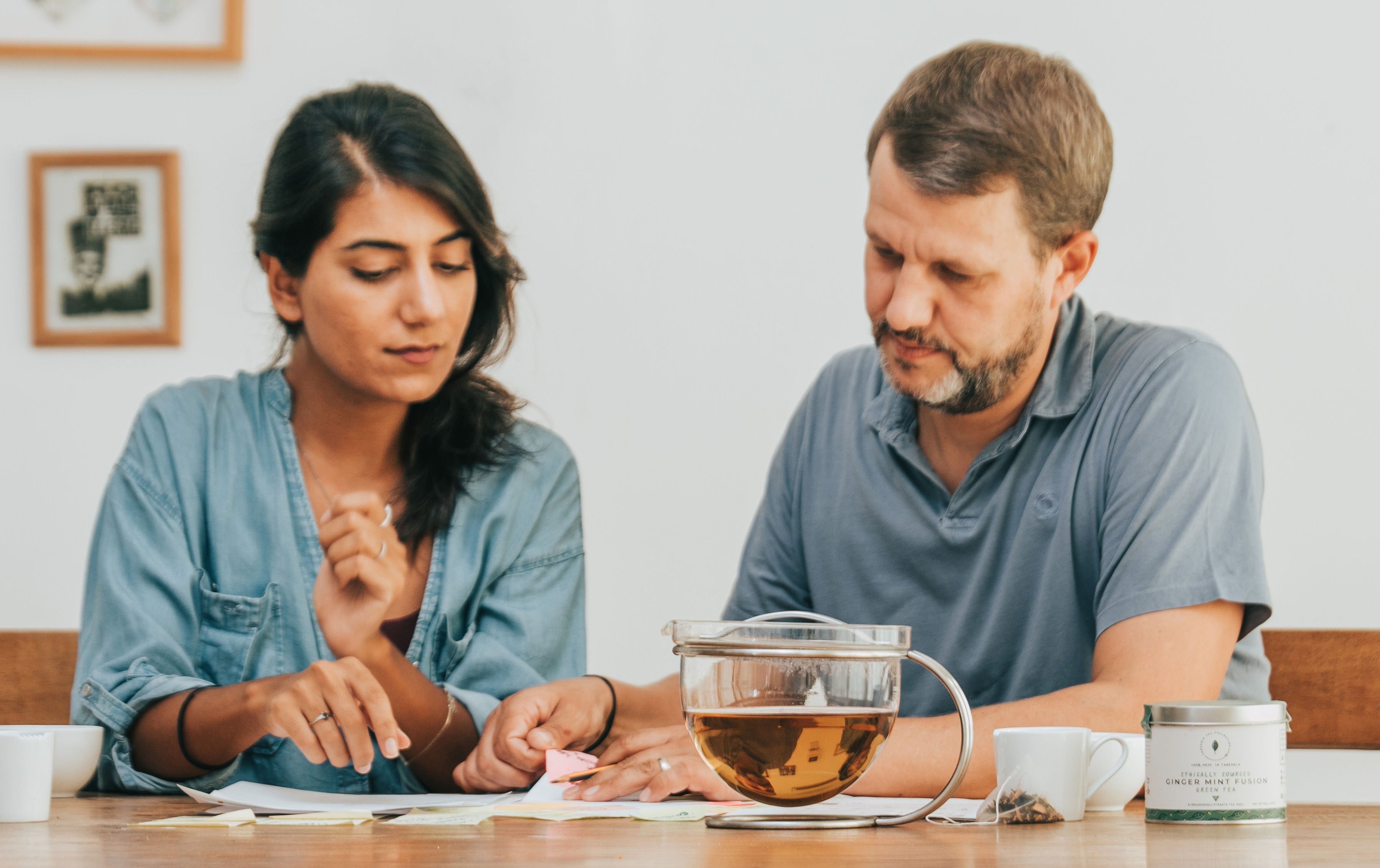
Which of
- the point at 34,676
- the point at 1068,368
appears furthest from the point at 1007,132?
the point at 34,676

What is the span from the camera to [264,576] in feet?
5.09

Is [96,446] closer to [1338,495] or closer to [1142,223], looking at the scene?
[1142,223]

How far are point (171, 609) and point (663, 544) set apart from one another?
901mm

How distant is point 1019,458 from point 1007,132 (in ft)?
1.16

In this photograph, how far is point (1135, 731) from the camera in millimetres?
1134

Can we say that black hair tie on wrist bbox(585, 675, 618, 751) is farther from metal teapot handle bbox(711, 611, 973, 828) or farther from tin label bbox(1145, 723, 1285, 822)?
tin label bbox(1145, 723, 1285, 822)

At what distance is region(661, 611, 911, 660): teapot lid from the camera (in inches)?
32.0

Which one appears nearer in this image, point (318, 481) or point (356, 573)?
point (356, 573)

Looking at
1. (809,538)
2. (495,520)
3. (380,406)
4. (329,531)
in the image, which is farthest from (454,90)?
(329,531)

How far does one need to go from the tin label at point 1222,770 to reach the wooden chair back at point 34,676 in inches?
53.4

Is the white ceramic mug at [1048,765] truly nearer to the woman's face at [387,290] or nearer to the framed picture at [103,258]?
the woman's face at [387,290]

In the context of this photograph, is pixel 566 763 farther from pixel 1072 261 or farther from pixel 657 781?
pixel 1072 261

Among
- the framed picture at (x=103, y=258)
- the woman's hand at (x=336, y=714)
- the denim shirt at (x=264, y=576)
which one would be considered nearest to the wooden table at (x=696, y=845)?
the woman's hand at (x=336, y=714)

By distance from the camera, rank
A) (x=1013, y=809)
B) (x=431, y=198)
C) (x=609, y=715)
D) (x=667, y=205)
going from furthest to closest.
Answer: (x=667, y=205), (x=431, y=198), (x=609, y=715), (x=1013, y=809)
